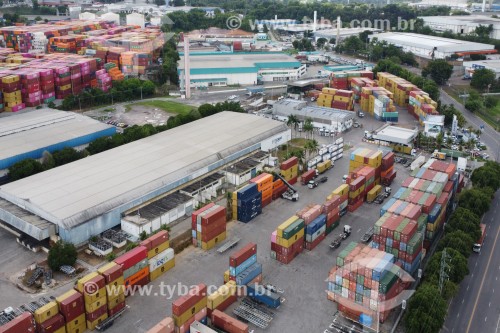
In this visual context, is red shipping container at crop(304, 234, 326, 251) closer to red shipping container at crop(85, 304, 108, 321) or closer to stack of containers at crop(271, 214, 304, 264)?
stack of containers at crop(271, 214, 304, 264)

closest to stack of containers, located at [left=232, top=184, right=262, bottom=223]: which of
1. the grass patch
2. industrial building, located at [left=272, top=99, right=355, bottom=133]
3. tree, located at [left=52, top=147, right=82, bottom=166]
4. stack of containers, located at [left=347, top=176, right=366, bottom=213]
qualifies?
stack of containers, located at [left=347, top=176, right=366, bottom=213]

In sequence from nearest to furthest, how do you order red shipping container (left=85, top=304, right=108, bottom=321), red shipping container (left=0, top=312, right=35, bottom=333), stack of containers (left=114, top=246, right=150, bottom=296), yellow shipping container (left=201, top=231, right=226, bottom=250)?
red shipping container (left=0, top=312, right=35, bottom=333) → red shipping container (left=85, top=304, right=108, bottom=321) → stack of containers (left=114, top=246, right=150, bottom=296) → yellow shipping container (left=201, top=231, right=226, bottom=250)

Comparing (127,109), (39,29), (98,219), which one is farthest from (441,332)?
(39,29)

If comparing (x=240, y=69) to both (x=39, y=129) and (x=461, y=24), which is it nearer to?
(x=39, y=129)

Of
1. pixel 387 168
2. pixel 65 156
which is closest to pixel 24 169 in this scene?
pixel 65 156

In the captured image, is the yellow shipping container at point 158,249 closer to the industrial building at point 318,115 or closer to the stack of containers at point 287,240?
the stack of containers at point 287,240

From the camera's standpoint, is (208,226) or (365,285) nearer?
(365,285)

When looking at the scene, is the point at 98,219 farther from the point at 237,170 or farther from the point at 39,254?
the point at 237,170
